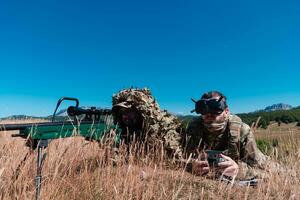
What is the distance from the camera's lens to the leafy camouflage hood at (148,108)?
243 inches

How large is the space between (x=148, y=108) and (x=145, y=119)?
20cm

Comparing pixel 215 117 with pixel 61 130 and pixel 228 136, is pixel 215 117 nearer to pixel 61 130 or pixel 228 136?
pixel 228 136

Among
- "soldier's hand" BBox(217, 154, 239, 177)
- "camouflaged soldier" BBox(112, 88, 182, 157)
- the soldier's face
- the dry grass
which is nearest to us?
the dry grass

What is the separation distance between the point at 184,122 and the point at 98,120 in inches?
81.9

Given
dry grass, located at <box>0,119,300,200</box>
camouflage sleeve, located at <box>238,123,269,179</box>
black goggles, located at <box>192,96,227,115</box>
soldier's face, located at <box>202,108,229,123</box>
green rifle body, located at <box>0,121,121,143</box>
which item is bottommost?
dry grass, located at <box>0,119,300,200</box>

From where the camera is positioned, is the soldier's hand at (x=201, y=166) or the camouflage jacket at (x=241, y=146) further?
the camouflage jacket at (x=241, y=146)

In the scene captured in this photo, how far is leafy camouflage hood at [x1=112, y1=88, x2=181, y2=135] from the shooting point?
6168 mm

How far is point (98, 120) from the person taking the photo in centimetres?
530

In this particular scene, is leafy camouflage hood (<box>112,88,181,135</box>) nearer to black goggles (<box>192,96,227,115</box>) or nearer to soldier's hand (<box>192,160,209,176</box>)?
black goggles (<box>192,96,227,115</box>)

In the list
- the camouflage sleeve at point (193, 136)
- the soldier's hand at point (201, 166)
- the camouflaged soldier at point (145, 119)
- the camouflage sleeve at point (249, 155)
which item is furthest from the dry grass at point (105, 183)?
the camouflaged soldier at point (145, 119)

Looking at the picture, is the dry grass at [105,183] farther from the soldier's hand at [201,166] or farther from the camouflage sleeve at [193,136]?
the camouflage sleeve at [193,136]

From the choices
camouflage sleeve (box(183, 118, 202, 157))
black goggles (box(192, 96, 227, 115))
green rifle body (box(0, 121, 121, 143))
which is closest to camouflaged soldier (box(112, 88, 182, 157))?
camouflage sleeve (box(183, 118, 202, 157))

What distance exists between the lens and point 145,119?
6.20 meters

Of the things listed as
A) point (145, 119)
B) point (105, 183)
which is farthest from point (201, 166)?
point (145, 119)
